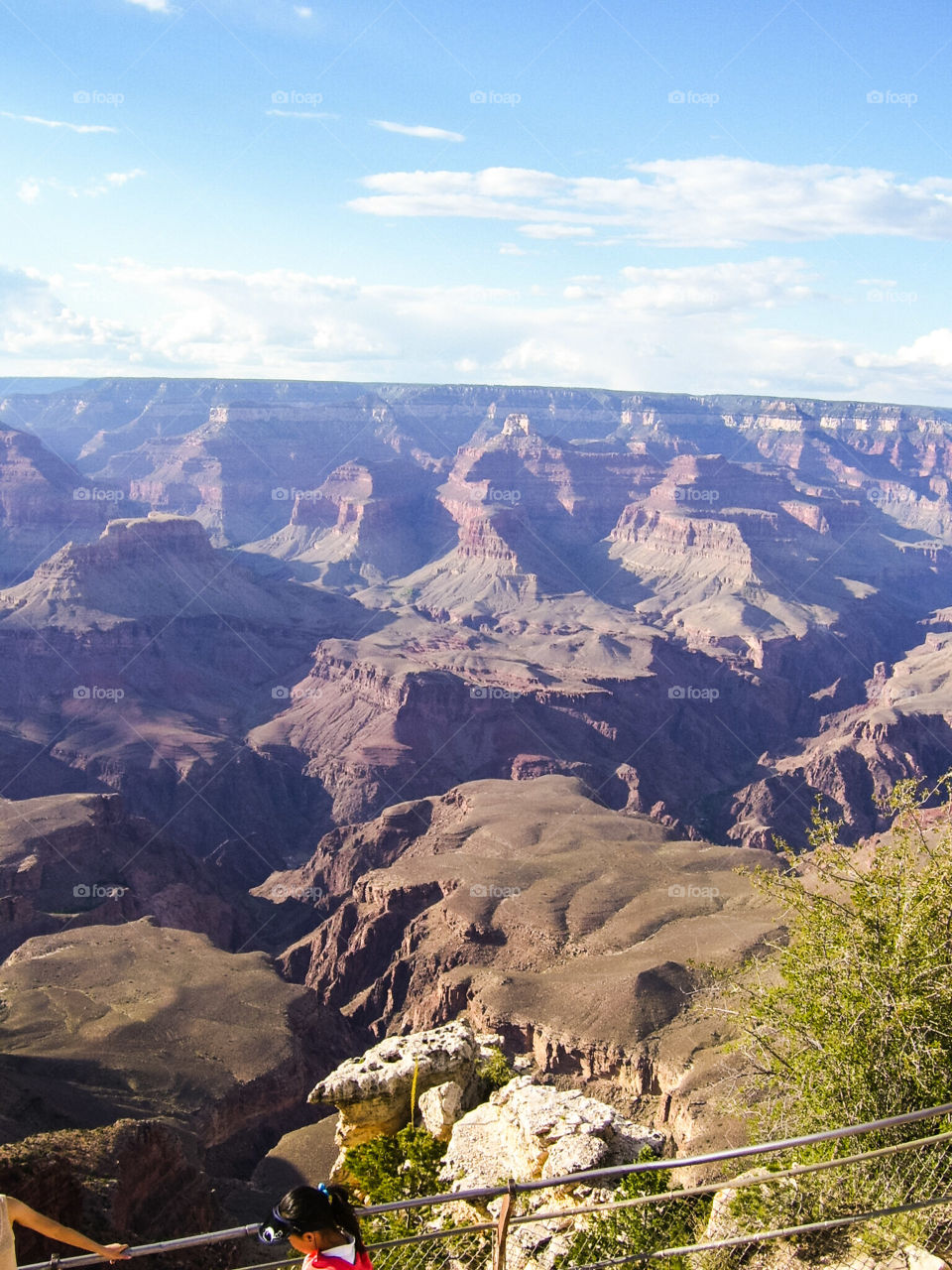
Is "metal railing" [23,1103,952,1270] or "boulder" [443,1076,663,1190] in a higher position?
"metal railing" [23,1103,952,1270]

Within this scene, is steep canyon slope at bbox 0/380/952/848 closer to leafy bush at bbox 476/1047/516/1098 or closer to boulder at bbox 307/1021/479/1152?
leafy bush at bbox 476/1047/516/1098

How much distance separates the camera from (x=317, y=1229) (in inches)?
425

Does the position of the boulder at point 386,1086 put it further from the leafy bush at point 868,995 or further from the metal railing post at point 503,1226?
the metal railing post at point 503,1226

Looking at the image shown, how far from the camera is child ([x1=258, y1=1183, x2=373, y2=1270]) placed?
10.7 metres

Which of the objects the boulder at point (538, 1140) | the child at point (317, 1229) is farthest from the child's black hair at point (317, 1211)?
the boulder at point (538, 1140)

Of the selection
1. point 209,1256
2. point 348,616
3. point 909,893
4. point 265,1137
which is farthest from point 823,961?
point 348,616

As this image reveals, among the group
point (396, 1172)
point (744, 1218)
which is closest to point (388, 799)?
point (396, 1172)

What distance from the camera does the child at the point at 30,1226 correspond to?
10.1 metres

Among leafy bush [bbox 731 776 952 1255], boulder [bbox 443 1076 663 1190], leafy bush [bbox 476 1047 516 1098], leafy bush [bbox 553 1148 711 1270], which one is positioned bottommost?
leafy bush [bbox 476 1047 516 1098]

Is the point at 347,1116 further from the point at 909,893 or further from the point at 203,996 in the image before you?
the point at 203,996

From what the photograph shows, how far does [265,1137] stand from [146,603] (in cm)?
10590

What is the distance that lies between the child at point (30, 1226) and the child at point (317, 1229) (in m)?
1.58

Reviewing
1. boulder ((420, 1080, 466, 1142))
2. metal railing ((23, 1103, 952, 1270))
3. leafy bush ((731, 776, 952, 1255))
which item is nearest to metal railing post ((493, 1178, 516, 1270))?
metal railing ((23, 1103, 952, 1270))

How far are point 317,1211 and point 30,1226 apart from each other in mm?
2970
